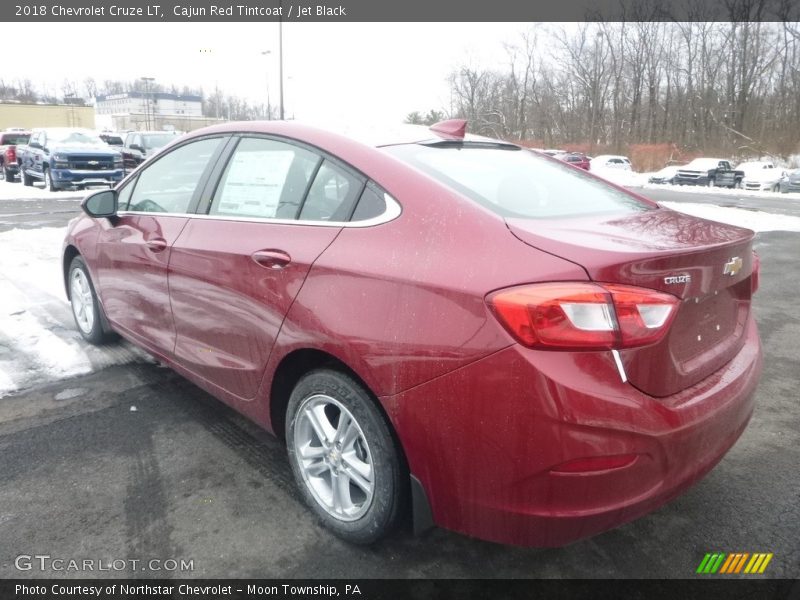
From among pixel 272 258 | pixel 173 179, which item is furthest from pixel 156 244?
pixel 272 258

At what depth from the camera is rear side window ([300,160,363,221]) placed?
7.70 ft

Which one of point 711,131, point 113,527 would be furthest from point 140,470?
point 711,131

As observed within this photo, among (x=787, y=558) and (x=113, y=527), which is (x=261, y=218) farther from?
(x=787, y=558)

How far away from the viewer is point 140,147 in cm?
2017

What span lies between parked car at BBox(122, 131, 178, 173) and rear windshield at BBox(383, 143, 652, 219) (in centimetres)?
1839

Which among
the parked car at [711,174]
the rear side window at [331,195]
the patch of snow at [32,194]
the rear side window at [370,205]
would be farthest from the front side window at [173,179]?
the parked car at [711,174]

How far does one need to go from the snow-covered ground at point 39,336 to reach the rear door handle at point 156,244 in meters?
1.32

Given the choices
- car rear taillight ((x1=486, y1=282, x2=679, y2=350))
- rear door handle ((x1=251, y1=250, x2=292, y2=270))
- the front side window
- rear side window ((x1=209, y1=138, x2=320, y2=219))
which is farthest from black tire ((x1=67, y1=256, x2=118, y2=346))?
car rear taillight ((x1=486, y1=282, x2=679, y2=350))

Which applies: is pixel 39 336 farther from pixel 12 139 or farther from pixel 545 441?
pixel 12 139

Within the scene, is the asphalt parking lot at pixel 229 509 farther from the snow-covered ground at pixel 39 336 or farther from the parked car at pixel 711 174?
the parked car at pixel 711 174

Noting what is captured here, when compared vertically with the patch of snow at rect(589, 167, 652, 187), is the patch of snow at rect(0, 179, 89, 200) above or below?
below

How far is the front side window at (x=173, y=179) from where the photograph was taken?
326cm

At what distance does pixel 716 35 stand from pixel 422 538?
5950 cm

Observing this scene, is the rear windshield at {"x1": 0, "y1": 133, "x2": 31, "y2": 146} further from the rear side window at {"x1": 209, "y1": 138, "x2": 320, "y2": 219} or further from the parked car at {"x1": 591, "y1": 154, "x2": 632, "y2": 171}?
the parked car at {"x1": 591, "y1": 154, "x2": 632, "y2": 171}
